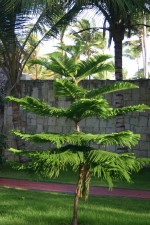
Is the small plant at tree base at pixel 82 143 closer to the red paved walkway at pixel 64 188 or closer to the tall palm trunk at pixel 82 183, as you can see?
the tall palm trunk at pixel 82 183

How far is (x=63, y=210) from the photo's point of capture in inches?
318

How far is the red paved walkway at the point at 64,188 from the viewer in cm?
1137

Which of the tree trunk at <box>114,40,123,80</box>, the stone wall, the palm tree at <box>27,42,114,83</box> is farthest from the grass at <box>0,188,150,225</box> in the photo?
the stone wall

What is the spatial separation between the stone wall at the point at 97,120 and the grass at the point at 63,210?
6529 mm

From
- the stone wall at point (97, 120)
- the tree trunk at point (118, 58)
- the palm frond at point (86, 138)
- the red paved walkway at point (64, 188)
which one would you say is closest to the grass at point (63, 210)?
the red paved walkway at point (64, 188)

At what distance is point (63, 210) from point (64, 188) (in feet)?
13.6

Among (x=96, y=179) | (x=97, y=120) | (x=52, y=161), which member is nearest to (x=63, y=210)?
(x=52, y=161)

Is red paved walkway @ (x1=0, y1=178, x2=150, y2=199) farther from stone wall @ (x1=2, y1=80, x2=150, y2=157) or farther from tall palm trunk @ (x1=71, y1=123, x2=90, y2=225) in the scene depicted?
tall palm trunk @ (x1=71, y1=123, x2=90, y2=225)

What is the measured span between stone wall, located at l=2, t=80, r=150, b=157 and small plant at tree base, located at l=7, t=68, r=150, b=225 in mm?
10263

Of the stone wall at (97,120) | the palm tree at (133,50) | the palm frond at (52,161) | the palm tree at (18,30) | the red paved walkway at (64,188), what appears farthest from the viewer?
the palm tree at (133,50)

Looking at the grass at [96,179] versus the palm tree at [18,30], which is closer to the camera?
the grass at [96,179]

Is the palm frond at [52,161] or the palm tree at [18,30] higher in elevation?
the palm tree at [18,30]

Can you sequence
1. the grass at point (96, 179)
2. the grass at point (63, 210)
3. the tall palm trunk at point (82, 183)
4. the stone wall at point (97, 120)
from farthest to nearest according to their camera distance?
the stone wall at point (97, 120) → the grass at point (96, 179) → the grass at point (63, 210) → the tall palm trunk at point (82, 183)

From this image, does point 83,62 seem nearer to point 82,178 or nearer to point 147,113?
point 82,178
